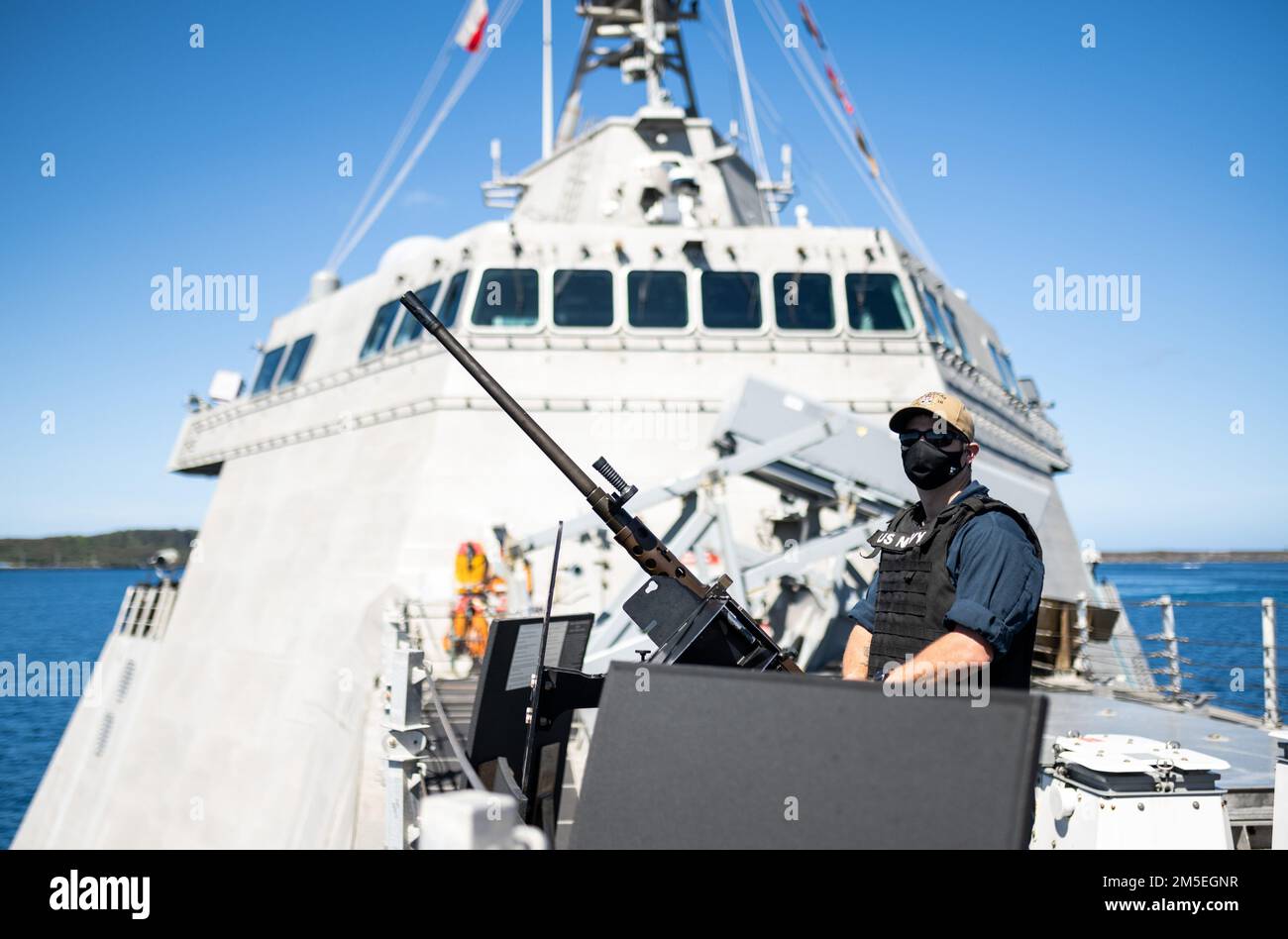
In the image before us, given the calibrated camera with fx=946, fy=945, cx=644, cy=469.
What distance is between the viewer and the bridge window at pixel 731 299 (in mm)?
10438

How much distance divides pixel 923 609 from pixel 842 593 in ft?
20.5

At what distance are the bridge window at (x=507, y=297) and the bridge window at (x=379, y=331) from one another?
1.53m

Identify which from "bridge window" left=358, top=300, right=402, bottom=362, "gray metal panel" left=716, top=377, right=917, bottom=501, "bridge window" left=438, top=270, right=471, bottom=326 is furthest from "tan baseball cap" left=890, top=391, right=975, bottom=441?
"bridge window" left=358, top=300, right=402, bottom=362

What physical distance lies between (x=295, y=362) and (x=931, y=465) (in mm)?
12231

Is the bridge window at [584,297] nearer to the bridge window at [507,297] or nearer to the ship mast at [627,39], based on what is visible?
the bridge window at [507,297]

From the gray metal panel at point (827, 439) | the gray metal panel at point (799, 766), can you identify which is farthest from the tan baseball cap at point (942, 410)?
the gray metal panel at point (827, 439)

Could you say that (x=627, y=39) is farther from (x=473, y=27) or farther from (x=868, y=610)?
(x=868, y=610)

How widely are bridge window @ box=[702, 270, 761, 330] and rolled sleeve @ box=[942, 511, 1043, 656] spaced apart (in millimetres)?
8251

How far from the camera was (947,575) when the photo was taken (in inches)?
96.6

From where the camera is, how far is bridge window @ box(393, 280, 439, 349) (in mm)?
10789

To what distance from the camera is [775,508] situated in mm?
9578

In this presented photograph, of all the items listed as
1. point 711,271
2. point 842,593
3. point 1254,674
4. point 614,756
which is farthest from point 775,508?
point 1254,674

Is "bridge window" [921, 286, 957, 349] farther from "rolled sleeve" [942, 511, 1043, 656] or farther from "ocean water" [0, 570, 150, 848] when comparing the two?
"ocean water" [0, 570, 150, 848]

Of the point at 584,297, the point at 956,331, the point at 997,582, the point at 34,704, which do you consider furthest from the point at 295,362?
the point at 34,704
